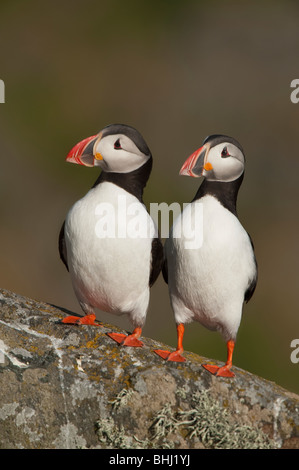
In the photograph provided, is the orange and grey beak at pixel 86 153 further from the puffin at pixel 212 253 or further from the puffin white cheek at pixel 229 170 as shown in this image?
the puffin white cheek at pixel 229 170

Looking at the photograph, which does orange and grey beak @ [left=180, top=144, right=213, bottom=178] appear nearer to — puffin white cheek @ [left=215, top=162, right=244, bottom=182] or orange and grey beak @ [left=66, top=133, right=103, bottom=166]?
puffin white cheek @ [left=215, top=162, right=244, bottom=182]

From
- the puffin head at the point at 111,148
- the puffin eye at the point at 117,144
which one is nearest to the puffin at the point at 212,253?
the puffin head at the point at 111,148

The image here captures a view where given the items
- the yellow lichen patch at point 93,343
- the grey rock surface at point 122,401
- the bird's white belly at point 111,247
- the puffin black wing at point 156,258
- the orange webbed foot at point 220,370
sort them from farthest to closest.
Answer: the puffin black wing at point 156,258 < the bird's white belly at point 111,247 < the yellow lichen patch at point 93,343 < the orange webbed foot at point 220,370 < the grey rock surface at point 122,401

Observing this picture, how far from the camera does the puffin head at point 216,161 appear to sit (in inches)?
229

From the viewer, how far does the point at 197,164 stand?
5.81m

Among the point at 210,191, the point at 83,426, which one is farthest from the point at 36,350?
the point at 210,191

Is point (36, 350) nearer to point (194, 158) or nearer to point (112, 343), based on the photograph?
point (112, 343)

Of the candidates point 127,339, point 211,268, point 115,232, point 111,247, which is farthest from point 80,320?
point 211,268

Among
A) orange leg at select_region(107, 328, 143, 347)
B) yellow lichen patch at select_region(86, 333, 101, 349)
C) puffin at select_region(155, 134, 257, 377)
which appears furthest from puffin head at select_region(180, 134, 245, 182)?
yellow lichen patch at select_region(86, 333, 101, 349)

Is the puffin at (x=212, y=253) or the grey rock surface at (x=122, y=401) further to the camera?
the puffin at (x=212, y=253)

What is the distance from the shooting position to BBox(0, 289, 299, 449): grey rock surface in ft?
16.8

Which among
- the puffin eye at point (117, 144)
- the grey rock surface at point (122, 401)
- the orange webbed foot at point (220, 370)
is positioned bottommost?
the grey rock surface at point (122, 401)

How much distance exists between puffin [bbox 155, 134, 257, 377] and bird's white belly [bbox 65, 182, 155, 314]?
253 millimetres

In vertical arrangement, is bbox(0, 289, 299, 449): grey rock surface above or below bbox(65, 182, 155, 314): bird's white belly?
below
